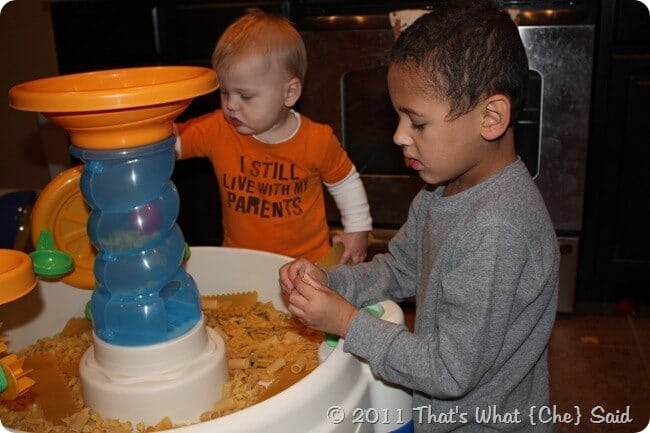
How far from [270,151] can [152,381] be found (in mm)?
524

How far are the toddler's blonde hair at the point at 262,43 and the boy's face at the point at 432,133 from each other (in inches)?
16.8

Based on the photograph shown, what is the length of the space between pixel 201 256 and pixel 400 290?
1.05 feet

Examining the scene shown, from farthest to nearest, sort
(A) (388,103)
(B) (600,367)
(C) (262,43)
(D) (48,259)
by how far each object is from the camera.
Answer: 1. (A) (388,103)
2. (B) (600,367)
3. (C) (262,43)
4. (D) (48,259)

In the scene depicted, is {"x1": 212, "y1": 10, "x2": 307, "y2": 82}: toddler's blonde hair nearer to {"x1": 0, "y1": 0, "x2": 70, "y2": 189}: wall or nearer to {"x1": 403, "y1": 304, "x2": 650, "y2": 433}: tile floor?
{"x1": 403, "y1": 304, "x2": 650, "y2": 433}: tile floor

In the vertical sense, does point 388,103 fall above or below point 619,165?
above

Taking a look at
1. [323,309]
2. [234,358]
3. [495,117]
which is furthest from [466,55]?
[234,358]

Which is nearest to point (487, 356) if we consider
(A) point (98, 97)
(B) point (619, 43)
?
(A) point (98, 97)

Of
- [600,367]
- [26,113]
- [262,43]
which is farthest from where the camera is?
[26,113]

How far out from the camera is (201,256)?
1069mm

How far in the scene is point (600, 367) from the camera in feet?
4.96

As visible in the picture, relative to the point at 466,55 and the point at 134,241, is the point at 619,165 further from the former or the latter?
the point at 134,241

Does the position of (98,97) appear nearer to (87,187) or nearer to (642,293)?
(87,187)

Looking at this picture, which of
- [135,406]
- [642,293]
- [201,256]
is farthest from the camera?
[642,293]

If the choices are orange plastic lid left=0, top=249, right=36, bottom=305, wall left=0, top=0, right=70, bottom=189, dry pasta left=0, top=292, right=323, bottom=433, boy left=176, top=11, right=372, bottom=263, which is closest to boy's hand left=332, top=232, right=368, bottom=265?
boy left=176, top=11, right=372, bottom=263
